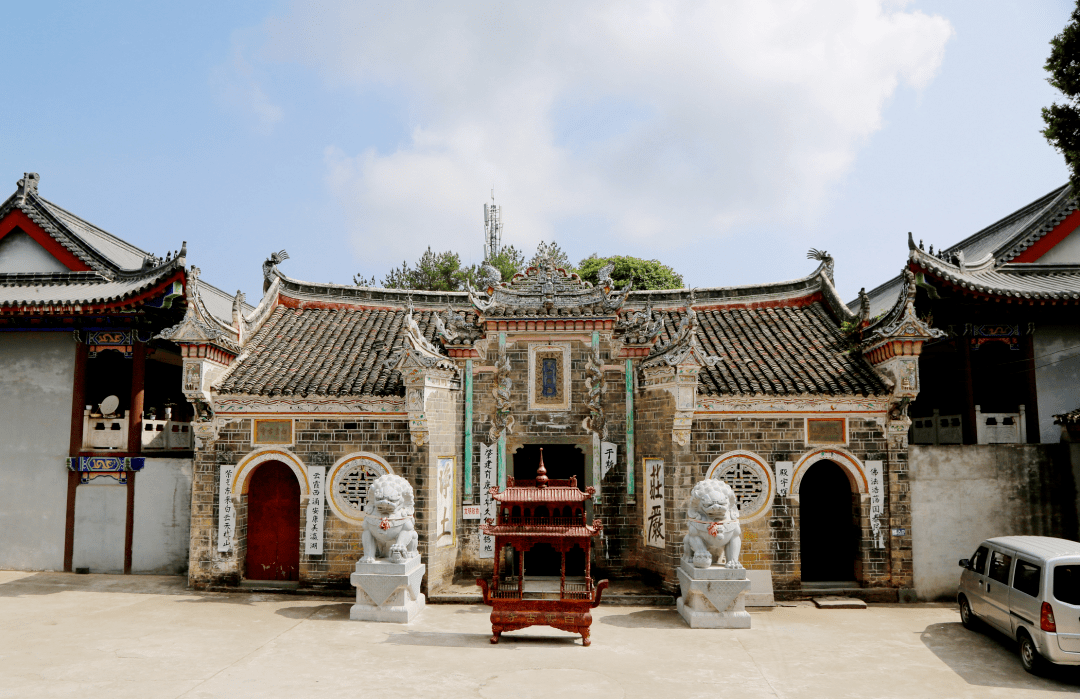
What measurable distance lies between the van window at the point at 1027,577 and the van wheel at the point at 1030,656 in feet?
1.98

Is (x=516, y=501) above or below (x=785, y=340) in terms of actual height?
below

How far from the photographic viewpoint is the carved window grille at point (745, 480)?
1349 centimetres

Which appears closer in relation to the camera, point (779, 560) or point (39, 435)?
point (779, 560)

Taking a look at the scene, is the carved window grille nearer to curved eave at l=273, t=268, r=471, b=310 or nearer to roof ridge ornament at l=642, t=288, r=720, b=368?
roof ridge ornament at l=642, t=288, r=720, b=368

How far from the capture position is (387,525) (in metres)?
11.9

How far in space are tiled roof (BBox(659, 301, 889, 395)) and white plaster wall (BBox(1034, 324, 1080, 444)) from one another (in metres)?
3.92

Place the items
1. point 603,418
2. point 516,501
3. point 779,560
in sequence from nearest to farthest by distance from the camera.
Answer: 1. point 516,501
2. point 779,560
3. point 603,418

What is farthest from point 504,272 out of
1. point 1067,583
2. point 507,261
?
point 1067,583

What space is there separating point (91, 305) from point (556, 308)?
1015 cm

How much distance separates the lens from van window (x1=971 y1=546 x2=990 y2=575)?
10945 mm

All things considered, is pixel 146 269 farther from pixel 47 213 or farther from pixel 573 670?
pixel 573 670

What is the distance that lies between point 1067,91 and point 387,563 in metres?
12.6

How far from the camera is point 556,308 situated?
1462cm

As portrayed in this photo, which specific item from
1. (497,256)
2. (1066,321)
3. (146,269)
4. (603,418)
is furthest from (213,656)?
(497,256)
